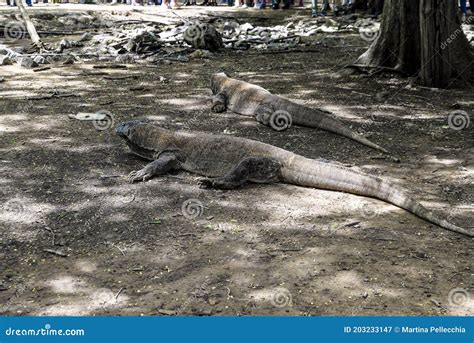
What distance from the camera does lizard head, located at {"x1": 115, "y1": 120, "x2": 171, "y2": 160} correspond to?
516 centimetres

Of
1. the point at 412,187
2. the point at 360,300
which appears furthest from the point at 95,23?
the point at 360,300

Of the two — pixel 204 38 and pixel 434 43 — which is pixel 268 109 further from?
pixel 204 38

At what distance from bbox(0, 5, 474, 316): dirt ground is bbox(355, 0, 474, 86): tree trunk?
90 cm

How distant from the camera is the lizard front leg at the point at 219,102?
23.3 feet

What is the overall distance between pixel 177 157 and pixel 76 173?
89cm

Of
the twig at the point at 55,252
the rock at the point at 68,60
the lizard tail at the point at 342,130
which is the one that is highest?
the rock at the point at 68,60

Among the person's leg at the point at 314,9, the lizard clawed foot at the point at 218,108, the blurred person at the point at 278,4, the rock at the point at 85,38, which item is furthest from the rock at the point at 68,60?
the blurred person at the point at 278,4

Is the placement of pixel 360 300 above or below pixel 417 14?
below

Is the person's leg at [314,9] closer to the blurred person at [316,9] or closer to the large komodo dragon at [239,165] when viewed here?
the blurred person at [316,9]

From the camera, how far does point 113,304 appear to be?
9.81 ft

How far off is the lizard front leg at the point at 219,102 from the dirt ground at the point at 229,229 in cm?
13

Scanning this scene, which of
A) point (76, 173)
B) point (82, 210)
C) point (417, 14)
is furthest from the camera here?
point (417, 14)

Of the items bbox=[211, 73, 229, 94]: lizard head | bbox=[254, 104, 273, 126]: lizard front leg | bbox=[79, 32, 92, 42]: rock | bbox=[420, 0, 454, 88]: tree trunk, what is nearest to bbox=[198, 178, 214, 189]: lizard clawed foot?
bbox=[254, 104, 273, 126]: lizard front leg

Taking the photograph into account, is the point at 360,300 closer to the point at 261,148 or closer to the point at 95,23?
the point at 261,148
